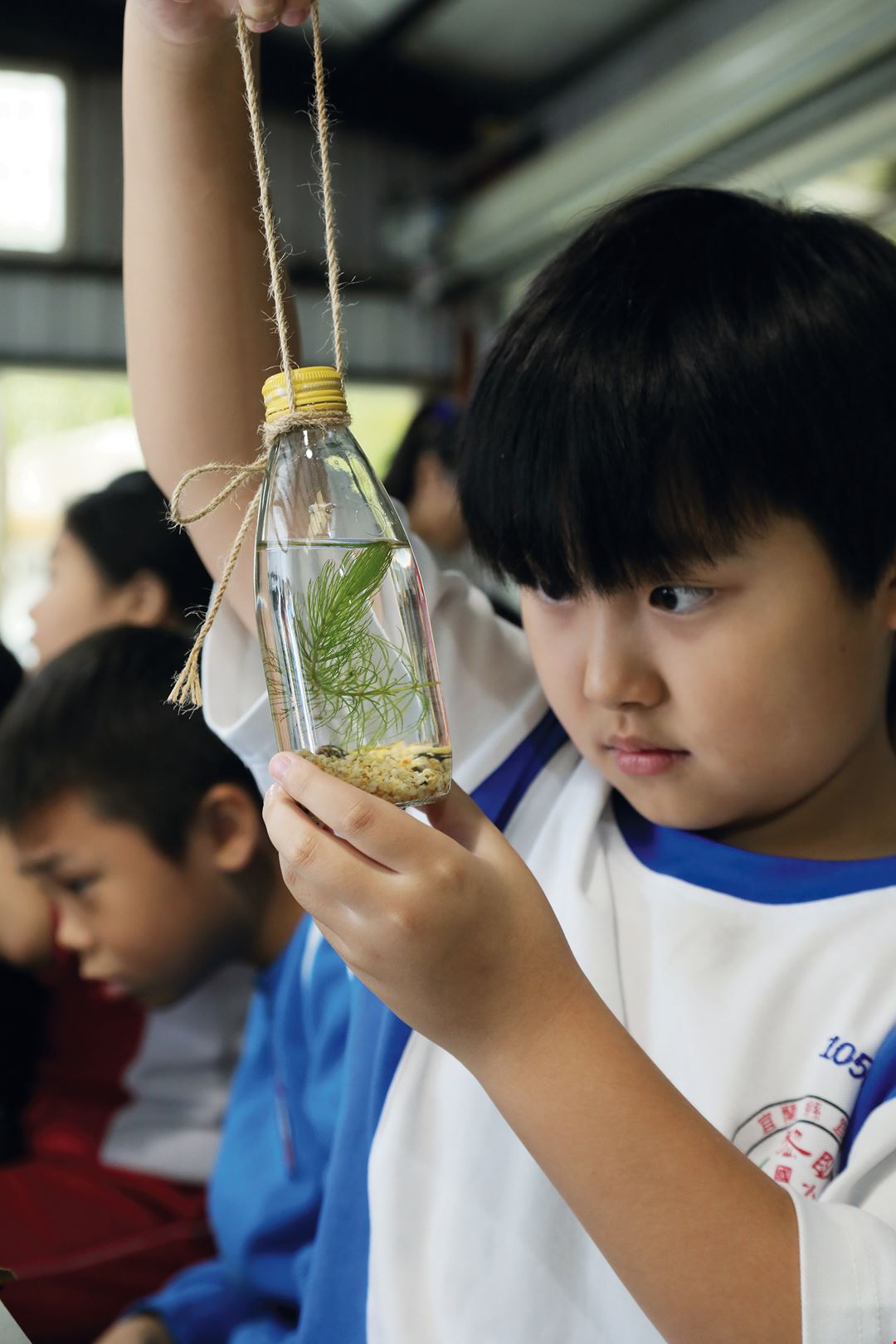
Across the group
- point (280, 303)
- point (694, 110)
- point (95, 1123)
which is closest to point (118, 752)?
point (95, 1123)

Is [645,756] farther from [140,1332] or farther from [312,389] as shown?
[140,1332]

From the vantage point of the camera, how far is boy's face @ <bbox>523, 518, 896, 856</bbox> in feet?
2.44

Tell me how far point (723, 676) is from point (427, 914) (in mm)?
254

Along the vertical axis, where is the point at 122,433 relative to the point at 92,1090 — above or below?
above

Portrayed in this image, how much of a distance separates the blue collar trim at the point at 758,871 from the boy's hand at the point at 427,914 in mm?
237

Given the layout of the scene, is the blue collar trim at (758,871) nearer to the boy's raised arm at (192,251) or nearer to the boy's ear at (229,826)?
the boy's raised arm at (192,251)

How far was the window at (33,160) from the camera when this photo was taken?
5727mm

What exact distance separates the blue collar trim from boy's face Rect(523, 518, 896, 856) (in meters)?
0.03

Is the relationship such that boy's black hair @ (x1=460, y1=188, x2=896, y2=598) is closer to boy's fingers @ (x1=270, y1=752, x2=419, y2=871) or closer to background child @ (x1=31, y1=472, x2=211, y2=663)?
boy's fingers @ (x1=270, y1=752, x2=419, y2=871)

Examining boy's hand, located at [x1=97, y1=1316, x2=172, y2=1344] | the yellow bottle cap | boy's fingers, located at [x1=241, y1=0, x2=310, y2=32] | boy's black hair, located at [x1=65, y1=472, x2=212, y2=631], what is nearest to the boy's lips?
the yellow bottle cap

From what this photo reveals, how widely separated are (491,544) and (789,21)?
11.6 ft

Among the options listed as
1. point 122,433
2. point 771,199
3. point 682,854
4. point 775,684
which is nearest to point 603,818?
point 682,854

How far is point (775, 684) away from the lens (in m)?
0.75

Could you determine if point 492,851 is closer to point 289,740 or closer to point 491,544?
point 289,740
